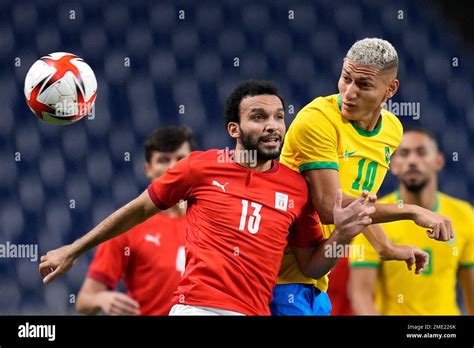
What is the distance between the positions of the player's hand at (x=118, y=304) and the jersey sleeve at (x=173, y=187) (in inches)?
42.2

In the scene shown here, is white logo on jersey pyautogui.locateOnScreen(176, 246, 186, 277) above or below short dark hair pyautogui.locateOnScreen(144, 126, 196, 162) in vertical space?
below

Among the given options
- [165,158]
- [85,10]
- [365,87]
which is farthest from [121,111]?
[365,87]

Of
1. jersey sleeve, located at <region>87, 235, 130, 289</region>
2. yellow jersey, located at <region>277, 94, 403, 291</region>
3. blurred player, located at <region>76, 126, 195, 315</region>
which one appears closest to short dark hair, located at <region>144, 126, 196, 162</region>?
blurred player, located at <region>76, 126, 195, 315</region>

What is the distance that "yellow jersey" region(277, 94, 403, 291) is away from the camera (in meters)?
4.01

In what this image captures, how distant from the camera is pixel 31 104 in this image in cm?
448

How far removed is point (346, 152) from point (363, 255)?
1.48 m

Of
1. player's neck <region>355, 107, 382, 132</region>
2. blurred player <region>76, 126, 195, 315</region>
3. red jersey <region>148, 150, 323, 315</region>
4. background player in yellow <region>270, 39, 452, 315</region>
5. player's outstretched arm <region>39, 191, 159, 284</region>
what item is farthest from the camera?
blurred player <region>76, 126, 195, 315</region>

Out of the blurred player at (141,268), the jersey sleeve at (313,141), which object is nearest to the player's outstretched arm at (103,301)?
the blurred player at (141,268)

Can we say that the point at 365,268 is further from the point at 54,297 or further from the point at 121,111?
the point at 121,111

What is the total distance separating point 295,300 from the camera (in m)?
4.02

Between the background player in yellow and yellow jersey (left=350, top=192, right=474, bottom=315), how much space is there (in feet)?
4.34

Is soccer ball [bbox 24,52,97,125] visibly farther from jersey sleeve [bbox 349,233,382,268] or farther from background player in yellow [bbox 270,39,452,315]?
jersey sleeve [bbox 349,233,382,268]
